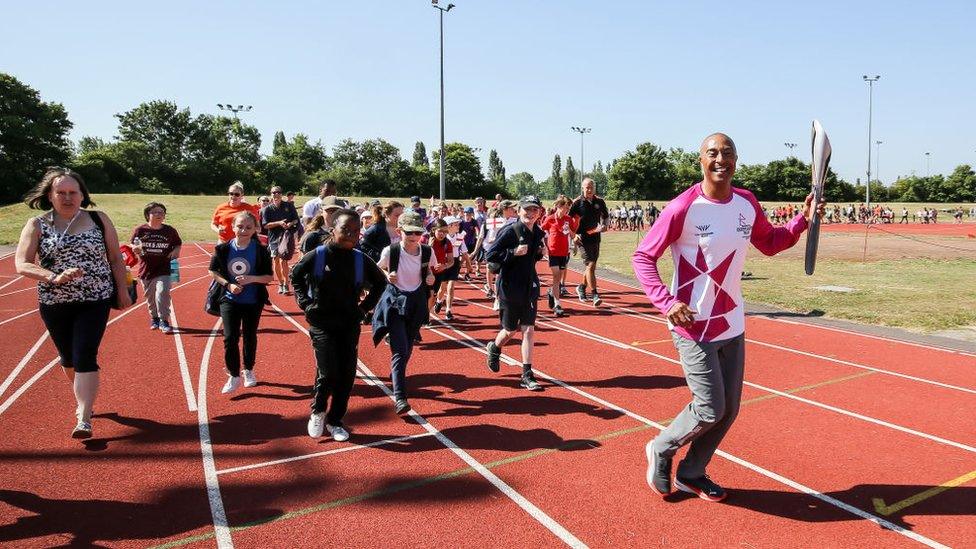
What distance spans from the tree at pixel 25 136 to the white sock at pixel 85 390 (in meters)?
60.4

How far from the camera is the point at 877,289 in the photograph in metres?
13.6

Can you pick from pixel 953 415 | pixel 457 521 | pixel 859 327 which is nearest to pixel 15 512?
pixel 457 521

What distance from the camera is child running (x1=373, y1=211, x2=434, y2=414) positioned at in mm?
5652

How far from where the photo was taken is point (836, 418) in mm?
5441

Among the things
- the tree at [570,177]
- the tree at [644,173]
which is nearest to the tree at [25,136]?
the tree at [644,173]

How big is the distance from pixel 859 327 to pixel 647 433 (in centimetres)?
620

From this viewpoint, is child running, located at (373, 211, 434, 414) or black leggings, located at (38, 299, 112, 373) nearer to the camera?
black leggings, located at (38, 299, 112, 373)

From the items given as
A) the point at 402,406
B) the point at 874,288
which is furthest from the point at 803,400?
the point at 874,288

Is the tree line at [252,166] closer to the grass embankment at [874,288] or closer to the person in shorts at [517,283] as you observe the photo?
the grass embankment at [874,288]

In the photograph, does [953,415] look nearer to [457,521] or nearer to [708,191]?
[708,191]

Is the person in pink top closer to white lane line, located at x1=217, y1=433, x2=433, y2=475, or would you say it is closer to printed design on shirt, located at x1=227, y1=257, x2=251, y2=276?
white lane line, located at x1=217, y1=433, x2=433, y2=475

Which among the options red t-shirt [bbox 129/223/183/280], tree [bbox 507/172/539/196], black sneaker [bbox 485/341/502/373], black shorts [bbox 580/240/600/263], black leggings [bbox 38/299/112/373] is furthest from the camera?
tree [bbox 507/172/539/196]

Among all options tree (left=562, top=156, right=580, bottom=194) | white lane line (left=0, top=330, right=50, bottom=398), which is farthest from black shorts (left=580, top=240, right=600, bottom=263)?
tree (left=562, top=156, right=580, bottom=194)

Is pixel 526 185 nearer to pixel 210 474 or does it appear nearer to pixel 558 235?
pixel 558 235
